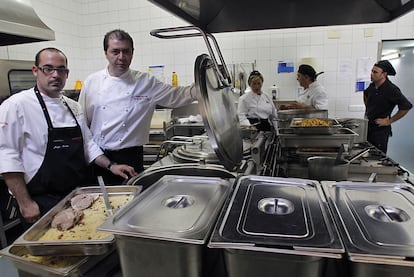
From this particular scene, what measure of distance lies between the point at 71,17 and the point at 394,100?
15.5 ft

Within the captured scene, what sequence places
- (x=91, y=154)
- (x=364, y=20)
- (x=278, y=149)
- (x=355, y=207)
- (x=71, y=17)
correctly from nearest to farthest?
(x=355, y=207) → (x=364, y=20) → (x=91, y=154) → (x=278, y=149) → (x=71, y=17)

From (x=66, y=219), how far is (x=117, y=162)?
106cm

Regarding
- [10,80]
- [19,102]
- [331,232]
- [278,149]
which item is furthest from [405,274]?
[10,80]

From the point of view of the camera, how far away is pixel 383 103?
324 cm

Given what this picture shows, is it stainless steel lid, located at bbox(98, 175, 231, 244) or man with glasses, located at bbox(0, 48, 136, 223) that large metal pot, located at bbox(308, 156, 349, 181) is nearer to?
stainless steel lid, located at bbox(98, 175, 231, 244)

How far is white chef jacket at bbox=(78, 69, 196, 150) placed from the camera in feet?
6.42

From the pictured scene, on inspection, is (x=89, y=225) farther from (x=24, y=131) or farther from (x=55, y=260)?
(x=24, y=131)

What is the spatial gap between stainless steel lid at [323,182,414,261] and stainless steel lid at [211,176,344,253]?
3 cm

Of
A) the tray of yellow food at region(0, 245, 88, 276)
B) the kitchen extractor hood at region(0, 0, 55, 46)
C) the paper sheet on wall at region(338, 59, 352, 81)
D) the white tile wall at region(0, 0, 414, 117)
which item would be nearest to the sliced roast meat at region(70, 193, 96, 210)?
the tray of yellow food at region(0, 245, 88, 276)

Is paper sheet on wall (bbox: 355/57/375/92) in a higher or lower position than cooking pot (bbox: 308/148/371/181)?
higher

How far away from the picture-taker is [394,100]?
3174 mm

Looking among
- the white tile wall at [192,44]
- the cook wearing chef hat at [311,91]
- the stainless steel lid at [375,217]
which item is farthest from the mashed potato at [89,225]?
the white tile wall at [192,44]

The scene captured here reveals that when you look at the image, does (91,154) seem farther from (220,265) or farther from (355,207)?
A: (355,207)

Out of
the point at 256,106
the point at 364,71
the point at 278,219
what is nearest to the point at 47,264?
the point at 278,219
